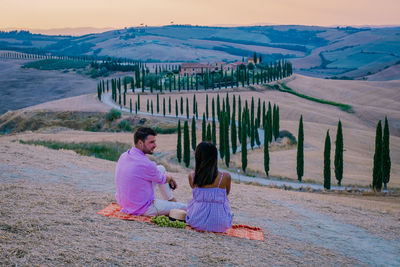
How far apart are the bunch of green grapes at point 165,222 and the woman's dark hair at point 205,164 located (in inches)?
42.4

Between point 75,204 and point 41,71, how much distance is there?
655 ft

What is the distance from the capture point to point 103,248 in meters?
7.30

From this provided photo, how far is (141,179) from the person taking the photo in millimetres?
9008

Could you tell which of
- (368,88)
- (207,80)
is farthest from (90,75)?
(368,88)

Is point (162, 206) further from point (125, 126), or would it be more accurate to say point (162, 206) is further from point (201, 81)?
point (201, 81)

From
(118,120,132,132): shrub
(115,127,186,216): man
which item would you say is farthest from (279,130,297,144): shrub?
(115,127,186,216): man

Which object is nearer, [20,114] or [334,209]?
[334,209]

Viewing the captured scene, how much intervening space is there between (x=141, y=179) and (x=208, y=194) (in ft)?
4.92

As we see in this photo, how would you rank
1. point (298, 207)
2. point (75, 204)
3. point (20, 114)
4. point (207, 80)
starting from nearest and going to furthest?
point (75, 204) → point (298, 207) → point (20, 114) → point (207, 80)

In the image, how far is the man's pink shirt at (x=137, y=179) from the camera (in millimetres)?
8914

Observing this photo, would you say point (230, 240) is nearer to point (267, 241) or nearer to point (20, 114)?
point (267, 241)

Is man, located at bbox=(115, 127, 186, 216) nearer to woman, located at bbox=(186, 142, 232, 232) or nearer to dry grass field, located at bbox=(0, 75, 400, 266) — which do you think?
dry grass field, located at bbox=(0, 75, 400, 266)

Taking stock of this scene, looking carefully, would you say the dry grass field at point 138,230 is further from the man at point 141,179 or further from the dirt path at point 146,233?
the man at point 141,179

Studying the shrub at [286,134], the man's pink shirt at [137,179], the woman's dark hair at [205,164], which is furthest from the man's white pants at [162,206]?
the shrub at [286,134]
